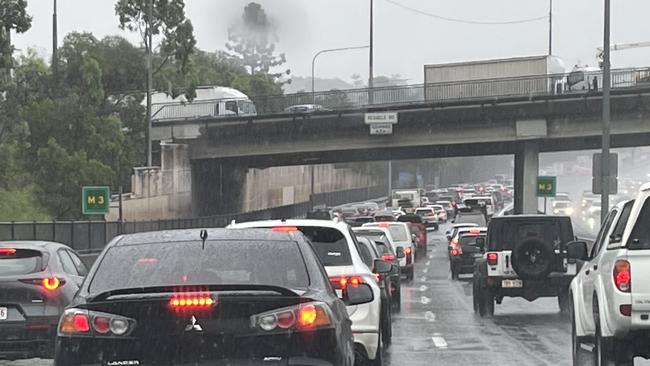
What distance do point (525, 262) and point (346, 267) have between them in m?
9.44

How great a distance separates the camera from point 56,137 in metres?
53.5

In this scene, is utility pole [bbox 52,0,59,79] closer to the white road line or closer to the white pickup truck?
the white road line

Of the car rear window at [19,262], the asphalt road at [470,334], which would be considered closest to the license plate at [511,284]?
the asphalt road at [470,334]

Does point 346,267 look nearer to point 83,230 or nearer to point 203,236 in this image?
point 203,236

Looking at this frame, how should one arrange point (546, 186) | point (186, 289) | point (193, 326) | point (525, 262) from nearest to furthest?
point (193, 326) < point (186, 289) < point (525, 262) < point (546, 186)

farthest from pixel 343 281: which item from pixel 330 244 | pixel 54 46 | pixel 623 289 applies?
pixel 54 46

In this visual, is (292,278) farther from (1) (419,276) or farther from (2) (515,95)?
(2) (515,95)

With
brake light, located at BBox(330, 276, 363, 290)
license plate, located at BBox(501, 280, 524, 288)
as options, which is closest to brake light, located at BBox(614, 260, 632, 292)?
brake light, located at BBox(330, 276, 363, 290)

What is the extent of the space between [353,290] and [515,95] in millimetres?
46218

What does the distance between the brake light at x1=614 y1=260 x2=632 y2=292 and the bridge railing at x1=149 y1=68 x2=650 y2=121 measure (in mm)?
42273

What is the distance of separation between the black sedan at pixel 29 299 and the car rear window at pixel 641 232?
21.8ft

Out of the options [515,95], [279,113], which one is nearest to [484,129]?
[515,95]

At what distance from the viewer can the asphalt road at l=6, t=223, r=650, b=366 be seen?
49.0 feet

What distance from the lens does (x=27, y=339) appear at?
13.4 meters
